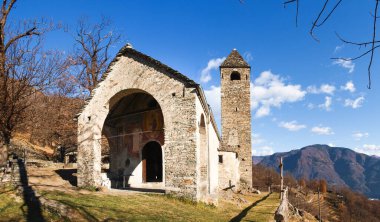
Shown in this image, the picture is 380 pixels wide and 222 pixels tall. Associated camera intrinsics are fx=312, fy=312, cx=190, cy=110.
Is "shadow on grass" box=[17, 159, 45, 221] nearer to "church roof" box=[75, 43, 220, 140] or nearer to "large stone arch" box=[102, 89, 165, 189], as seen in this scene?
"church roof" box=[75, 43, 220, 140]

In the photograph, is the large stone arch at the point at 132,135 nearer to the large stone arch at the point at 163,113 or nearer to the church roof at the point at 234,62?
the large stone arch at the point at 163,113

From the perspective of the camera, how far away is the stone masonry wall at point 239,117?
1238 inches

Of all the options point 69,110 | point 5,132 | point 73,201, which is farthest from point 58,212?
point 69,110

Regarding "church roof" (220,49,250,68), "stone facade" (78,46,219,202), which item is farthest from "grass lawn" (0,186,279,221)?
"church roof" (220,49,250,68)

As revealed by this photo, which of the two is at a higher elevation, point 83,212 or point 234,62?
point 234,62

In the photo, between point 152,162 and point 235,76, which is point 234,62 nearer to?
point 235,76

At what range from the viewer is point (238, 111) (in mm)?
Result: 32781

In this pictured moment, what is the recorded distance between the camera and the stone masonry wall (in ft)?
103

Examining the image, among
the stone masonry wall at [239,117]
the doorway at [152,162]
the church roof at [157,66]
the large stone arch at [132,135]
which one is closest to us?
the church roof at [157,66]

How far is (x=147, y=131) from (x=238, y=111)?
58.5 ft

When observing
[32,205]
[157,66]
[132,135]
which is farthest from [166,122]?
[32,205]

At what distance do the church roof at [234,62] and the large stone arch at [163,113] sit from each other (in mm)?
20350

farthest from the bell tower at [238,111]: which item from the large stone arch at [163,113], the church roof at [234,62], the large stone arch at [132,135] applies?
the large stone arch at [163,113]

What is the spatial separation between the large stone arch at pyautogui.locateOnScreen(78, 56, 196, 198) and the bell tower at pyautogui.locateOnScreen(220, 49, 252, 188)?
58.9 feet
